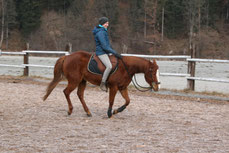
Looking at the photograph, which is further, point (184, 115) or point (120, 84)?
point (184, 115)

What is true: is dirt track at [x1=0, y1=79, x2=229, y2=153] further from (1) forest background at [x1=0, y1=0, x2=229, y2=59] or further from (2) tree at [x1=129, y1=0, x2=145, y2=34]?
(2) tree at [x1=129, y1=0, x2=145, y2=34]

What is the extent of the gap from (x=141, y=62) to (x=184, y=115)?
1691 millimetres

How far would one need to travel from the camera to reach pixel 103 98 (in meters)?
11.4

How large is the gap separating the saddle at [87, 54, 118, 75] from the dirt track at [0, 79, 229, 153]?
103 cm

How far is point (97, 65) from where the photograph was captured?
803cm

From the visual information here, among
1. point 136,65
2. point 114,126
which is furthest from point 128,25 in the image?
point 114,126

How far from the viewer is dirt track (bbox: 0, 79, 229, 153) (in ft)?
17.9

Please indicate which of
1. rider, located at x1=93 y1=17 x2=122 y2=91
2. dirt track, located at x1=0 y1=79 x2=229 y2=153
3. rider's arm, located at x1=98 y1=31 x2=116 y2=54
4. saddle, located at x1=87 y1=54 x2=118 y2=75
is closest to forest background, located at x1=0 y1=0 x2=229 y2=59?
dirt track, located at x1=0 y1=79 x2=229 y2=153

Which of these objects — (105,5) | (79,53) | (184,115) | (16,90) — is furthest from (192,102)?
(105,5)

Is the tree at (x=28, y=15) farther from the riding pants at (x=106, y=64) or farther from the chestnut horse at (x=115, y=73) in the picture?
the riding pants at (x=106, y=64)

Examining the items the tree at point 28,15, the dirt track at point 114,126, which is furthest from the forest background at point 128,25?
the dirt track at point 114,126

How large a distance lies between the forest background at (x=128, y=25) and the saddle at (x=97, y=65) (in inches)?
1345

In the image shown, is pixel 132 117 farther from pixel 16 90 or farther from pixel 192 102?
pixel 16 90

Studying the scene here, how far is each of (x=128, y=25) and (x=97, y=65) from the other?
1724 inches
